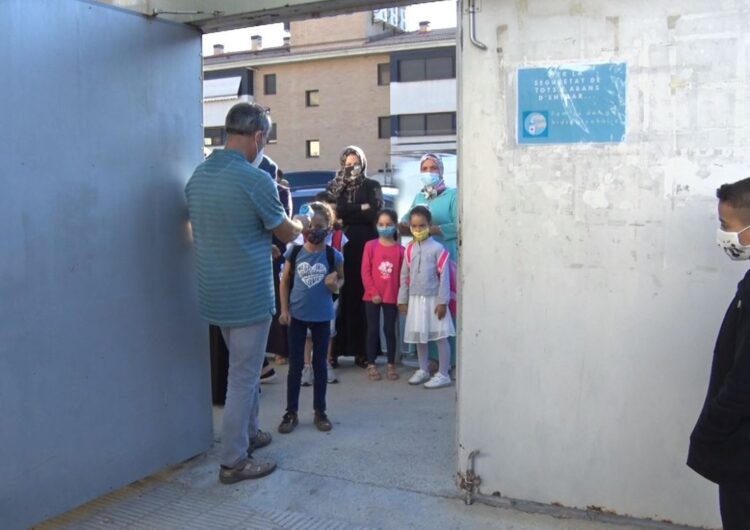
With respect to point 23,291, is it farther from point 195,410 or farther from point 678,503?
point 678,503

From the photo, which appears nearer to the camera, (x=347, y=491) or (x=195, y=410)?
(x=347, y=491)

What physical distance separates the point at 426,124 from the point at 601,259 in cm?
3717

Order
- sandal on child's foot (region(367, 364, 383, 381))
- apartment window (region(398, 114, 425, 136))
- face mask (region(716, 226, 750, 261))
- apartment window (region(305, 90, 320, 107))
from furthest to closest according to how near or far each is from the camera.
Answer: apartment window (region(305, 90, 320, 107)) < apartment window (region(398, 114, 425, 136)) < sandal on child's foot (region(367, 364, 383, 381)) < face mask (region(716, 226, 750, 261))

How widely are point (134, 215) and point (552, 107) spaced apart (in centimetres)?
241

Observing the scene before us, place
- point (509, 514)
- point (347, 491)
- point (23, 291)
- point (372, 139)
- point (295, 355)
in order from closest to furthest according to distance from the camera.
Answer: point (23, 291) → point (509, 514) → point (347, 491) → point (295, 355) → point (372, 139)

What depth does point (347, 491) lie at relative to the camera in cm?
423

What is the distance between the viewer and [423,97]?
39.6 meters

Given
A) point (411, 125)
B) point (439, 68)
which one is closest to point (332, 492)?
point (439, 68)

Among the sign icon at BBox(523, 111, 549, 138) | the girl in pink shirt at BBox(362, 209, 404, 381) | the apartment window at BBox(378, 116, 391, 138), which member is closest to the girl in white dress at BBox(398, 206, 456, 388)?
the girl in pink shirt at BBox(362, 209, 404, 381)

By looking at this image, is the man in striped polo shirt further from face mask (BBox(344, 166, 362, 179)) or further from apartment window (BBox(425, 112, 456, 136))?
apartment window (BBox(425, 112, 456, 136))

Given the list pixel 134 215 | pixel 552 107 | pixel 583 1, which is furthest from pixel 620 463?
pixel 134 215

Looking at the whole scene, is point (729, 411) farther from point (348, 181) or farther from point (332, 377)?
point (348, 181)

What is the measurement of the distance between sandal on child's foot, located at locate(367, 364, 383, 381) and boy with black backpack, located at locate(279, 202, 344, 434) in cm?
144

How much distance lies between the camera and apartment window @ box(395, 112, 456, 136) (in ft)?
130
